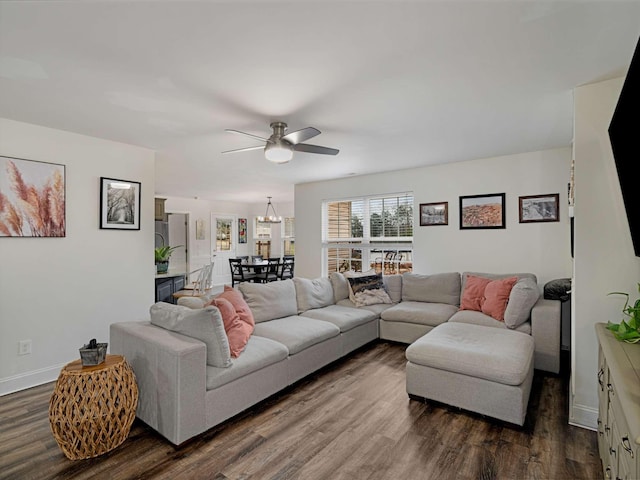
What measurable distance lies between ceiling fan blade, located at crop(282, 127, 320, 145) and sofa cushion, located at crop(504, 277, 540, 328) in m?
2.58

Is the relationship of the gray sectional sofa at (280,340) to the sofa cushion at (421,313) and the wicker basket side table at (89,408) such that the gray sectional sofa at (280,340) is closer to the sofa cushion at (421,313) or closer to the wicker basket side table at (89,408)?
the sofa cushion at (421,313)

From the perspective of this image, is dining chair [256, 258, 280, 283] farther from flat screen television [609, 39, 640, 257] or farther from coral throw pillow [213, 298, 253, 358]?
flat screen television [609, 39, 640, 257]

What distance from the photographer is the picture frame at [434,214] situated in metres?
4.80

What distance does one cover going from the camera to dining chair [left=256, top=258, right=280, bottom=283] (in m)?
7.09

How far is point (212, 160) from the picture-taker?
438cm

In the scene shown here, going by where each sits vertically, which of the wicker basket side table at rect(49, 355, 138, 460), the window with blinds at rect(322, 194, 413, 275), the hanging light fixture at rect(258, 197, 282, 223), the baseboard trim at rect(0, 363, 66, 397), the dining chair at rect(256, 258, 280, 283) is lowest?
the baseboard trim at rect(0, 363, 66, 397)

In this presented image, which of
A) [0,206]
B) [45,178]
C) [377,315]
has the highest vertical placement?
[45,178]

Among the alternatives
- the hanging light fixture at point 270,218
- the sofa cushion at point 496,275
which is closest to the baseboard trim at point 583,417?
the sofa cushion at point 496,275

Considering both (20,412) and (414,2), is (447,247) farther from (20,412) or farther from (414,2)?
(20,412)

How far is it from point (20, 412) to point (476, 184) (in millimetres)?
5290

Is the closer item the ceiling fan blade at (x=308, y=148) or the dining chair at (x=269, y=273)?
the ceiling fan blade at (x=308, y=148)

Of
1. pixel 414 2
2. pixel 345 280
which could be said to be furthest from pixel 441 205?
pixel 414 2

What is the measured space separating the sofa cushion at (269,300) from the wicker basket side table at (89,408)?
1529 mm

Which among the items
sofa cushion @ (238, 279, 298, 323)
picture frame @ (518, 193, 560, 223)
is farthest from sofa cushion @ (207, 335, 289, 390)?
picture frame @ (518, 193, 560, 223)
